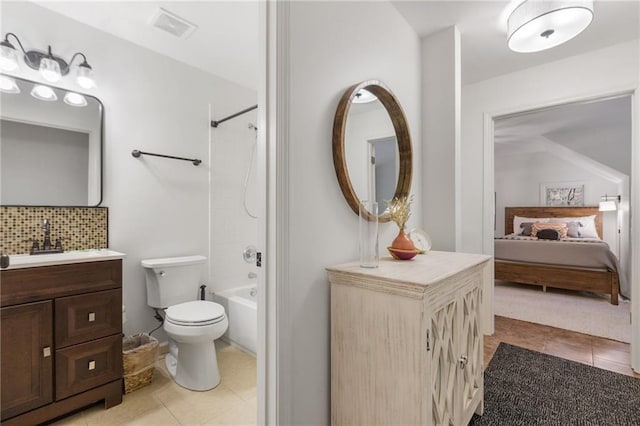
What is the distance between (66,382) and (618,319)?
4.72m

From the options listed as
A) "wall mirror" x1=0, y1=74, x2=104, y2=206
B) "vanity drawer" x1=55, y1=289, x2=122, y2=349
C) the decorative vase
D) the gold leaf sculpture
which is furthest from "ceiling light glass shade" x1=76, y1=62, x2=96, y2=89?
the decorative vase

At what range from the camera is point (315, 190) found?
1.27 meters

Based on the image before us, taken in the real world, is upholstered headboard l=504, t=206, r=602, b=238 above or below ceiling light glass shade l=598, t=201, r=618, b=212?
below

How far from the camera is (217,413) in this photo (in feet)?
5.43

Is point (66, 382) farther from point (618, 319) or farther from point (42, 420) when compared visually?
point (618, 319)

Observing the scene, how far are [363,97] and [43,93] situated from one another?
2.06 m

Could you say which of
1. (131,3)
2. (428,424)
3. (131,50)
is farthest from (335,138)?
(131,50)

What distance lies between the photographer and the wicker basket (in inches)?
72.2

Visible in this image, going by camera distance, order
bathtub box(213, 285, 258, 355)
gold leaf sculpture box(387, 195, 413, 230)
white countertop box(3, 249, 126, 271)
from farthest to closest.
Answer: bathtub box(213, 285, 258, 355)
gold leaf sculpture box(387, 195, 413, 230)
white countertop box(3, 249, 126, 271)

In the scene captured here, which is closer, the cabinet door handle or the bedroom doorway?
the cabinet door handle

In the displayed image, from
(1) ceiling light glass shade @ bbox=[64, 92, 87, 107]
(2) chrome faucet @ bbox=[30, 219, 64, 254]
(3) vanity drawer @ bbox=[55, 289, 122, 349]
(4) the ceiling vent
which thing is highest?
(4) the ceiling vent

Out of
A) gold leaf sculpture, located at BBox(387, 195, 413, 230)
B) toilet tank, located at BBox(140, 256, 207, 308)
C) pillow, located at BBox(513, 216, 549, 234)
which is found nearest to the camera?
gold leaf sculpture, located at BBox(387, 195, 413, 230)

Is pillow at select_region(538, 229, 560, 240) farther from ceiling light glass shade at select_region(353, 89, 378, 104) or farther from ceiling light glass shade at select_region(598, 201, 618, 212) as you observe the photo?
ceiling light glass shade at select_region(353, 89, 378, 104)

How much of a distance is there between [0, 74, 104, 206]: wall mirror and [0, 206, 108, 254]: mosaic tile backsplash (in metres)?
0.05
